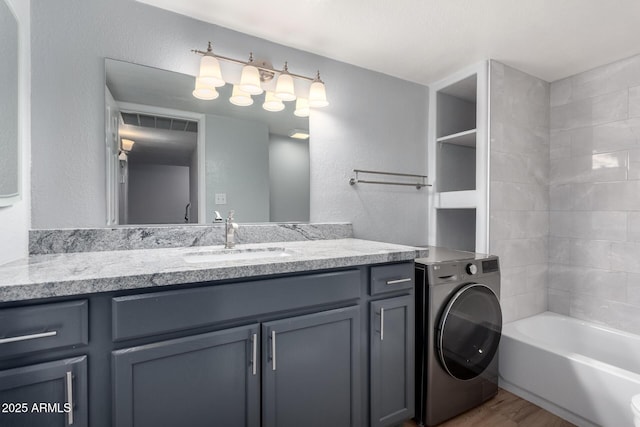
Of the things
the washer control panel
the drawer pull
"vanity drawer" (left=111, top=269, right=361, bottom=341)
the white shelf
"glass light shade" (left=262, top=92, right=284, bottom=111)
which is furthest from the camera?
the white shelf

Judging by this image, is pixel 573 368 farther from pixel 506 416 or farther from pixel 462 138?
pixel 462 138

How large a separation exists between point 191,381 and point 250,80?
1.52 meters

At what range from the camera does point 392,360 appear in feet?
5.23

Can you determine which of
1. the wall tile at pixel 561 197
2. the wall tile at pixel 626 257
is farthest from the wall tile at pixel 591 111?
the wall tile at pixel 626 257

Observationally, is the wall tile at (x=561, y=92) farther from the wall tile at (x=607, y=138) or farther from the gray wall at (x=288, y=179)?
the gray wall at (x=288, y=179)

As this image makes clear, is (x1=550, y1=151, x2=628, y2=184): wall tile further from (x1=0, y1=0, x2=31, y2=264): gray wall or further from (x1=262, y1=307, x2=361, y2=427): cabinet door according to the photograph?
(x1=0, y1=0, x2=31, y2=264): gray wall

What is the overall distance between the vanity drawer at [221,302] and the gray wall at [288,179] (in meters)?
0.75

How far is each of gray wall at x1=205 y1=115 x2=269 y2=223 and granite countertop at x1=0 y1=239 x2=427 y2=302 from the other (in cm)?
40

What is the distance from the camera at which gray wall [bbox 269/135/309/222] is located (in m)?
2.03

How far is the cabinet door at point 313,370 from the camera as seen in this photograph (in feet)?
4.11

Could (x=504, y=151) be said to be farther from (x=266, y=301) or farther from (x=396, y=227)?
(x=266, y=301)

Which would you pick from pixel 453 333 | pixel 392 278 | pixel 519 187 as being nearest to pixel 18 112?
pixel 392 278

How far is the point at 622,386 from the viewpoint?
64.3 inches

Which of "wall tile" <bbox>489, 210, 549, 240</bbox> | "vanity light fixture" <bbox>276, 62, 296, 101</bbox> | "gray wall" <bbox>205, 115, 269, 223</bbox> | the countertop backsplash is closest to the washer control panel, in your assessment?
"wall tile" <bbox>489, 210, 549, 240</bbox>
